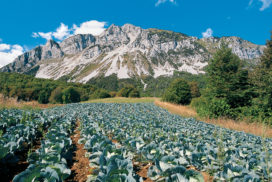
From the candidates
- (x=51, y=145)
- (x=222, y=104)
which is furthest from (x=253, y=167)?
(x=222, y=104)

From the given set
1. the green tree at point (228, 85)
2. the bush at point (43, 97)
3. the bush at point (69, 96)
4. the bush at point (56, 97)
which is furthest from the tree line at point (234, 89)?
the bush at point (43, 97)

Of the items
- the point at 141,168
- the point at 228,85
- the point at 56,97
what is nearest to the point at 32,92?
the point at 56,97

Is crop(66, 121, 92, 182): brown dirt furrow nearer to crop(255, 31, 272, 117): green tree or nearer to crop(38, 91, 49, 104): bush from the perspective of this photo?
crop(255, 31, 272, 117): green tree

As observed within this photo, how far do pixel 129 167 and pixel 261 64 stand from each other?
26665mm

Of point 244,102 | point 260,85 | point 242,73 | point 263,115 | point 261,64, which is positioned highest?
point 261,64

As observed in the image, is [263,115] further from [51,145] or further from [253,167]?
[51,145]

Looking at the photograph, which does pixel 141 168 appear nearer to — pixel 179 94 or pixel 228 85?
pixel 228 85

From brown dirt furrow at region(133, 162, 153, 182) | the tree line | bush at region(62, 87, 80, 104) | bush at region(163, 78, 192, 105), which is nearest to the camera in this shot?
brown dirt furrow at region(133, 162, 153, 182)

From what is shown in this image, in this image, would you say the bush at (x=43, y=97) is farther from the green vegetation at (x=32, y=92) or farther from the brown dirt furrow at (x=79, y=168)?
the brown dirt furrow at (x=79, y=168)

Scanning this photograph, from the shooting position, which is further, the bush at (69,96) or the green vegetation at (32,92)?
the bush at (69,96)

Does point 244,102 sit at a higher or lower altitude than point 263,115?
higher

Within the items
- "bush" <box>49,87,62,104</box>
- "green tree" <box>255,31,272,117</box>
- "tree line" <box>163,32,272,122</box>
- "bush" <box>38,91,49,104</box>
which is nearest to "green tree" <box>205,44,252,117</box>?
"tree line" <box>163,32,272,122</box>

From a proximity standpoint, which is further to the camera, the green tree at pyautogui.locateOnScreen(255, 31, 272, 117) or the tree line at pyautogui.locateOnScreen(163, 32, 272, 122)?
the tree line at pyautogui.locateOnScreen(163, 32, 272, 122)

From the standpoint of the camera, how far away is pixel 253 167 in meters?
2.99
